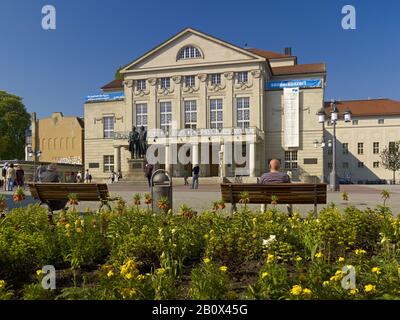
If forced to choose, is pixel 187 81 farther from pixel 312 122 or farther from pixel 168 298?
pixel 168 298

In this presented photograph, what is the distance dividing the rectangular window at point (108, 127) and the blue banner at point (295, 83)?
2630 cm

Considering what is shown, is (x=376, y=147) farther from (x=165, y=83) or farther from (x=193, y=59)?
(x=165, y=83)

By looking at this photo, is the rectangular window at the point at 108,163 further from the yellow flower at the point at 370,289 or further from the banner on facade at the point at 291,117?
the yellow flower at the point at 370,289

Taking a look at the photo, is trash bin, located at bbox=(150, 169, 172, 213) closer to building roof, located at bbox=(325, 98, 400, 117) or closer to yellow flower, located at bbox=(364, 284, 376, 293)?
yellow flower, located at bbox=(364, 284, 376, 293)

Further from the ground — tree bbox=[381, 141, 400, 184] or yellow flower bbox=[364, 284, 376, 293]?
tree bbox=[381, 141, 400, 184]

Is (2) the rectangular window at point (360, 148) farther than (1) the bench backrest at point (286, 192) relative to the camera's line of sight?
Yes

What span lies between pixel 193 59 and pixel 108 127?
18.3m

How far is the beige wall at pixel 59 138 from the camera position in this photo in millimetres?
71000

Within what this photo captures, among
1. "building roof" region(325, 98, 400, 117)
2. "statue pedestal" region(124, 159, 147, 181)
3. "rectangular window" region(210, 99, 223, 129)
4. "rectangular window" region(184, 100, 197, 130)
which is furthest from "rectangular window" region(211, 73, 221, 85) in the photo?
"building roof" region(325, 98, 400, 117)

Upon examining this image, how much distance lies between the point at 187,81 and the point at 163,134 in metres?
9.28

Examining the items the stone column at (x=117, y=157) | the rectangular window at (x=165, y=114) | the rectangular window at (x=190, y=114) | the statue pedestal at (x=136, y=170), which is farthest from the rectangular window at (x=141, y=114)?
the statue pedestal at (x=136, y=170)

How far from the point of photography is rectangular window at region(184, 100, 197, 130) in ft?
179

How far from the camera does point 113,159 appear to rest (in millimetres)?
58969

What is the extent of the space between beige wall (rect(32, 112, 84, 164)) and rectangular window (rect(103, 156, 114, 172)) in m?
12.6
